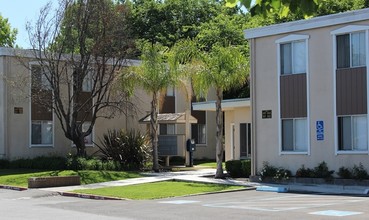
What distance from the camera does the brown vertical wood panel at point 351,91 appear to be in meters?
21.3

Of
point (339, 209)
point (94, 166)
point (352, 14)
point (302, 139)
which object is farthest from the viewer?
point (94, 166)

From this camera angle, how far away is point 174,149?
3172 cm

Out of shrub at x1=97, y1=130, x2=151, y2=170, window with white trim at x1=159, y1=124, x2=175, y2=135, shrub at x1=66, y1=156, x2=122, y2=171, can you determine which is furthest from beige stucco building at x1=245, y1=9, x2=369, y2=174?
window with white trim at x1=159, y1=124, x2=175, y2=135

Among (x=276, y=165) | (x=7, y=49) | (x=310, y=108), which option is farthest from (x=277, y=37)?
(x=7, y=49)

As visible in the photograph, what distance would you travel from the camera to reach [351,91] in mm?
21656

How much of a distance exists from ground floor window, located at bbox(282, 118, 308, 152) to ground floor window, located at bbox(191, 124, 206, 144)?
16.6 metres

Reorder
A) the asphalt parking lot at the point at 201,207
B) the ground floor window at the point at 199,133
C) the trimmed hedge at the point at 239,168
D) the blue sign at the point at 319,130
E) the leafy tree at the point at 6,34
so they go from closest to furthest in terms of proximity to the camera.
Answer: the asphalt parking lot at the point at 201,207 < the blue sign at the point at 319,130 < the trimmed hedge at the point at 239,168 < the ground floor window at the point at 199,133 < the leafy tree at the point at 6,34

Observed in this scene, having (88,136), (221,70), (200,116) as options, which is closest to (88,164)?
(88,136)

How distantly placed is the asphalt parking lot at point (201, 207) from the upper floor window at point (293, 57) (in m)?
5.81

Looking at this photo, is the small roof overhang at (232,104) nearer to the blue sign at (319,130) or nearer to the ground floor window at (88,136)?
the blue sign at (319,130)

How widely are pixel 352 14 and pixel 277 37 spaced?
3.47 m

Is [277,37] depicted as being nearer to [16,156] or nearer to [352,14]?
[352,14]

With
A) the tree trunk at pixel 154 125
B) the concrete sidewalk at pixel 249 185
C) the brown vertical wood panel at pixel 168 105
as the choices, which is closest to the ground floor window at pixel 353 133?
the concrete sidewalk at pixel 249 185

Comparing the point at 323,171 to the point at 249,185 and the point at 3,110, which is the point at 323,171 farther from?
the point at 3,110
